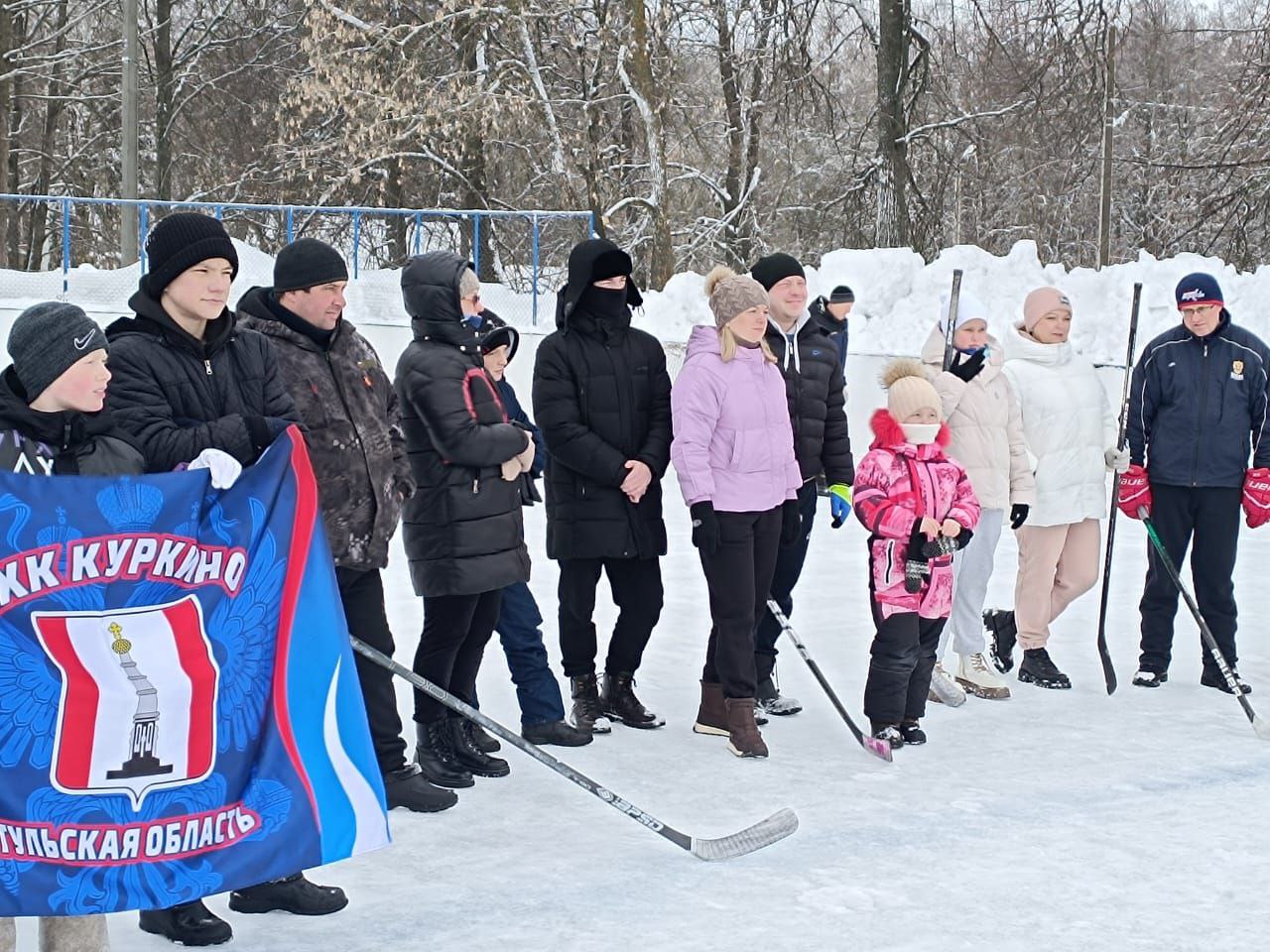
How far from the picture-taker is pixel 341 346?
4379 mm

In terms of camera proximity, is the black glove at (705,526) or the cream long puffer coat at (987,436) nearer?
the black glove at (705,526)

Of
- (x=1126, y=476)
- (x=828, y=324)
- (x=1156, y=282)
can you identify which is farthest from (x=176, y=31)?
(x=1126, y=476)

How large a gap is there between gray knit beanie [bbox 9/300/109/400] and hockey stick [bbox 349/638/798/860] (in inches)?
47.3

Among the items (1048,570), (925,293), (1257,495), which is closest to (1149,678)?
(1048,570)

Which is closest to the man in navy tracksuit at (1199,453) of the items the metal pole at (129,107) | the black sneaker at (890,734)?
the black sneaker at (890,734)

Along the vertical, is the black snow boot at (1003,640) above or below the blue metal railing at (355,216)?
below

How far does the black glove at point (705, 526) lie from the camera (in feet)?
17.3

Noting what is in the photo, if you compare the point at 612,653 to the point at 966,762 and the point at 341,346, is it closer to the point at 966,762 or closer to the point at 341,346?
the point at 966,762

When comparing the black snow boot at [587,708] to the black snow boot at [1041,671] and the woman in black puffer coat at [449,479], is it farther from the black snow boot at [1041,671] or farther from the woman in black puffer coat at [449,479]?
the black snow boot at [1041,671]

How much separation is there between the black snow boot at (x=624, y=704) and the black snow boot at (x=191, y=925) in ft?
7.22

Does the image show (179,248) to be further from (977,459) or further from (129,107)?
(129,107)

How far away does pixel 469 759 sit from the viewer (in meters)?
5.07

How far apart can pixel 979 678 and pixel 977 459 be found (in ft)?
3.02

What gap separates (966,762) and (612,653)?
1.37 metres
